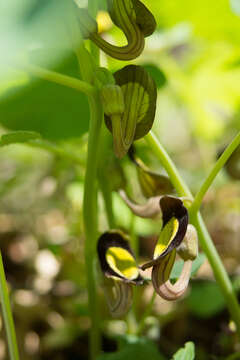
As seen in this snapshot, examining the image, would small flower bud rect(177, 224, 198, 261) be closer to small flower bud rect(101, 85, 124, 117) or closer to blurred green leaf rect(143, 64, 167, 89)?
small flower bud rect(101, 85, 124, 117)

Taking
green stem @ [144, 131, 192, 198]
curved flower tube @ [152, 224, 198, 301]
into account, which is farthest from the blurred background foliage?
curved flower tube @ [152, 224, 198, 301]

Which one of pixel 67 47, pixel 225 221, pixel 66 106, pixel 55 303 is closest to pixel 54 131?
pixel 66 106

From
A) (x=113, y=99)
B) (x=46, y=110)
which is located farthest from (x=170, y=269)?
(x=46, y=110)

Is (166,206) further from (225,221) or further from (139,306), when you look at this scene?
(225,221)

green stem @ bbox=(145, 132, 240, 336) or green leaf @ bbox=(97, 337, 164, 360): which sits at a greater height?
green stem @ bbox=(145, 132, 240, 336)

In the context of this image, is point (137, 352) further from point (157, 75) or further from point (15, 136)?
point (157, 75)

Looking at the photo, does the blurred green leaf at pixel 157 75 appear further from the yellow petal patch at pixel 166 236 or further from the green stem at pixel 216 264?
the yellow petal patch at pixel 166 236
